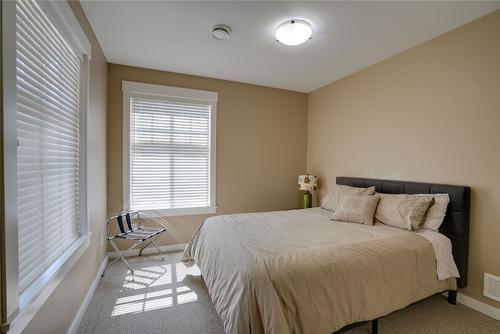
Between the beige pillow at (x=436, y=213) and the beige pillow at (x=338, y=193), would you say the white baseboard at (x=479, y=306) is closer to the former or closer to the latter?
the beige pillow at (x=436, y=213)

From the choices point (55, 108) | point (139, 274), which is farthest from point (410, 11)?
point (139, 274)

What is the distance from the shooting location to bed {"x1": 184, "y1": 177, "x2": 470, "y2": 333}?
1392 mm

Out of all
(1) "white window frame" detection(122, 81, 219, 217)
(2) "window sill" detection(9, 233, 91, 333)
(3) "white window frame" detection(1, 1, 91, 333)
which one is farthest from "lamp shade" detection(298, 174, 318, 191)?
(3) "white window frame" detection(1, 1, 91, 333)

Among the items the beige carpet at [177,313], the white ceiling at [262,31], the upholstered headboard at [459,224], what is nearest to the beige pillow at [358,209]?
the upholstered headboard at [459,224]

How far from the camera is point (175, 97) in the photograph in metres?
3.34

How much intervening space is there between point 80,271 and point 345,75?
12.5 ft

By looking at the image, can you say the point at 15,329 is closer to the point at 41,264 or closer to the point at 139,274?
the point at 41,264

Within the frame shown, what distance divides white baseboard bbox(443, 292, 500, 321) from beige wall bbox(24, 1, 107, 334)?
125 inches

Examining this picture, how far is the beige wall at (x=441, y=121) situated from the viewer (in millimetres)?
1987

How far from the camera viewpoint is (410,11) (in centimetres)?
196

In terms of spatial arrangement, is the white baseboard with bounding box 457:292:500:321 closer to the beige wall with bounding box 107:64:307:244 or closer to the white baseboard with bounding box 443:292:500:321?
the white baseboard with bounding box 443:292:500:321

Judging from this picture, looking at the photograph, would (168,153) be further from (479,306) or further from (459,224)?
(479,306)

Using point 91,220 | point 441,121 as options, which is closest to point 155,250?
point 91,220

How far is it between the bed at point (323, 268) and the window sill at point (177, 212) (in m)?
1.06
